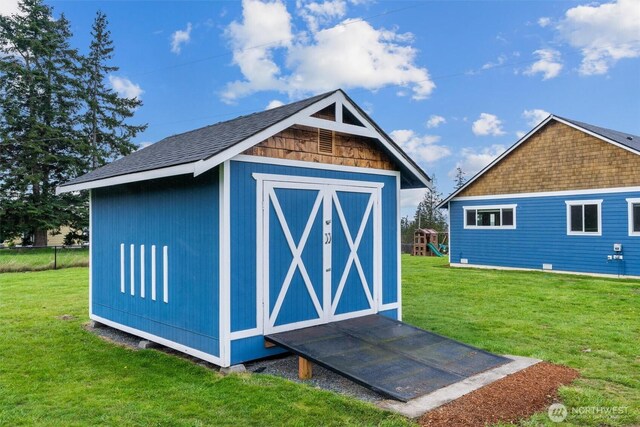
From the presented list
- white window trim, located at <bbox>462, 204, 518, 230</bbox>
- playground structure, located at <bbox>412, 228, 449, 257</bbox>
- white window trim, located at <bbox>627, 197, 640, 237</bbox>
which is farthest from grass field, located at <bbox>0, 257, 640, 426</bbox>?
playground structure, located at <bbox>412, 228, 449, 257</bbox>

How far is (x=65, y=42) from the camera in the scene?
30.2 m

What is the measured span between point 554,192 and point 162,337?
13921 millimetres

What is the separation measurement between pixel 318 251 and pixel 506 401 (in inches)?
113

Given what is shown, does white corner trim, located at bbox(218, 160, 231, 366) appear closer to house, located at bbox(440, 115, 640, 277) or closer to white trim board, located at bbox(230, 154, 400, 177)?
white trim board, located at bbox(230, 154, 400, 177)

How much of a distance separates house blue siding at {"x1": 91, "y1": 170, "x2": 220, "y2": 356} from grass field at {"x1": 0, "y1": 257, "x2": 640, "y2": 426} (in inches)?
18.2

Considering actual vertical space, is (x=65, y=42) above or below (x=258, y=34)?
above

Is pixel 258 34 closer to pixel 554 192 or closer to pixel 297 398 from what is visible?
pixel 554 192

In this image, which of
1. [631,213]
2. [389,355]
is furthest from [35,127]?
[631,213]

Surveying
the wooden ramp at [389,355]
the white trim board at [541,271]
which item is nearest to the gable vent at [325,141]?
the wooden ramp at [389,355]

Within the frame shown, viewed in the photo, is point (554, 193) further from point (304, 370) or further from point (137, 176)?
point (137, 176)

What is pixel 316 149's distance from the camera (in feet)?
20.5

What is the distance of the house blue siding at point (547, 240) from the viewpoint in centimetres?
1402

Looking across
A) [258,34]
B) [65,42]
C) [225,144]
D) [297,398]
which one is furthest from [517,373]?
[65,42]

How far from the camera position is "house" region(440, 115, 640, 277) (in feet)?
46.0
